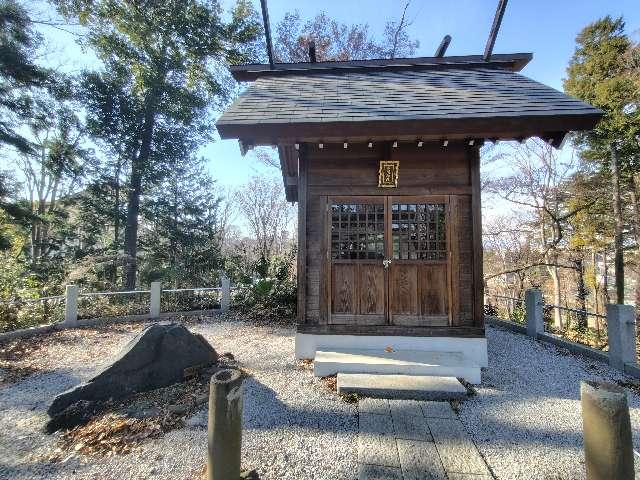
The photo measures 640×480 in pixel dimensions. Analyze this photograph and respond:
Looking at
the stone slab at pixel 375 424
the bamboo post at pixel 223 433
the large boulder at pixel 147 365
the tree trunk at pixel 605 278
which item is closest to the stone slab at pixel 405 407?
the stone slab at pixel 375 424

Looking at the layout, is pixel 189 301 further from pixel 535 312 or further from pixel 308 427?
pixel 535 312

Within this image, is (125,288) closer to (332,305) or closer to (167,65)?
(167,65)

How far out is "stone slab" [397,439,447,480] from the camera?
7.45 feet

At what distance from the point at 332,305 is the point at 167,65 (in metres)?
13.5

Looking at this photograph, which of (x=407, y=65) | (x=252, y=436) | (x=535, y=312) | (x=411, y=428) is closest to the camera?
(x=252, y=436)

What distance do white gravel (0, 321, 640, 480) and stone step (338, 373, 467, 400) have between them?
186mm

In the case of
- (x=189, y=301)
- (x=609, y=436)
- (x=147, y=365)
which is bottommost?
(x=189, y=301)

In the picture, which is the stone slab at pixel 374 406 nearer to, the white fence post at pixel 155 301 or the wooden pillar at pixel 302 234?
the wooden pillar at pixel 302 234

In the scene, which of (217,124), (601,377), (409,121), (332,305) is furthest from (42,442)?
(601,377)

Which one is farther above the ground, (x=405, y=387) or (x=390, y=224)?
(x=390, y=224)

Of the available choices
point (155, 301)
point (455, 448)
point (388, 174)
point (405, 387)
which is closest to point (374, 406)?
point (405, 387)

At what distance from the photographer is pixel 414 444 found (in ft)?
8.65

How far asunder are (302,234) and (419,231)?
177 centimetres

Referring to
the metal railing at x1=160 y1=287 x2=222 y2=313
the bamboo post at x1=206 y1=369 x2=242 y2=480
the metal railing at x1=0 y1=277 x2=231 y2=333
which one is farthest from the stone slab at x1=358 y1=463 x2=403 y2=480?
the metal railing at x1=160 y1=287 x2=222 y2=313
